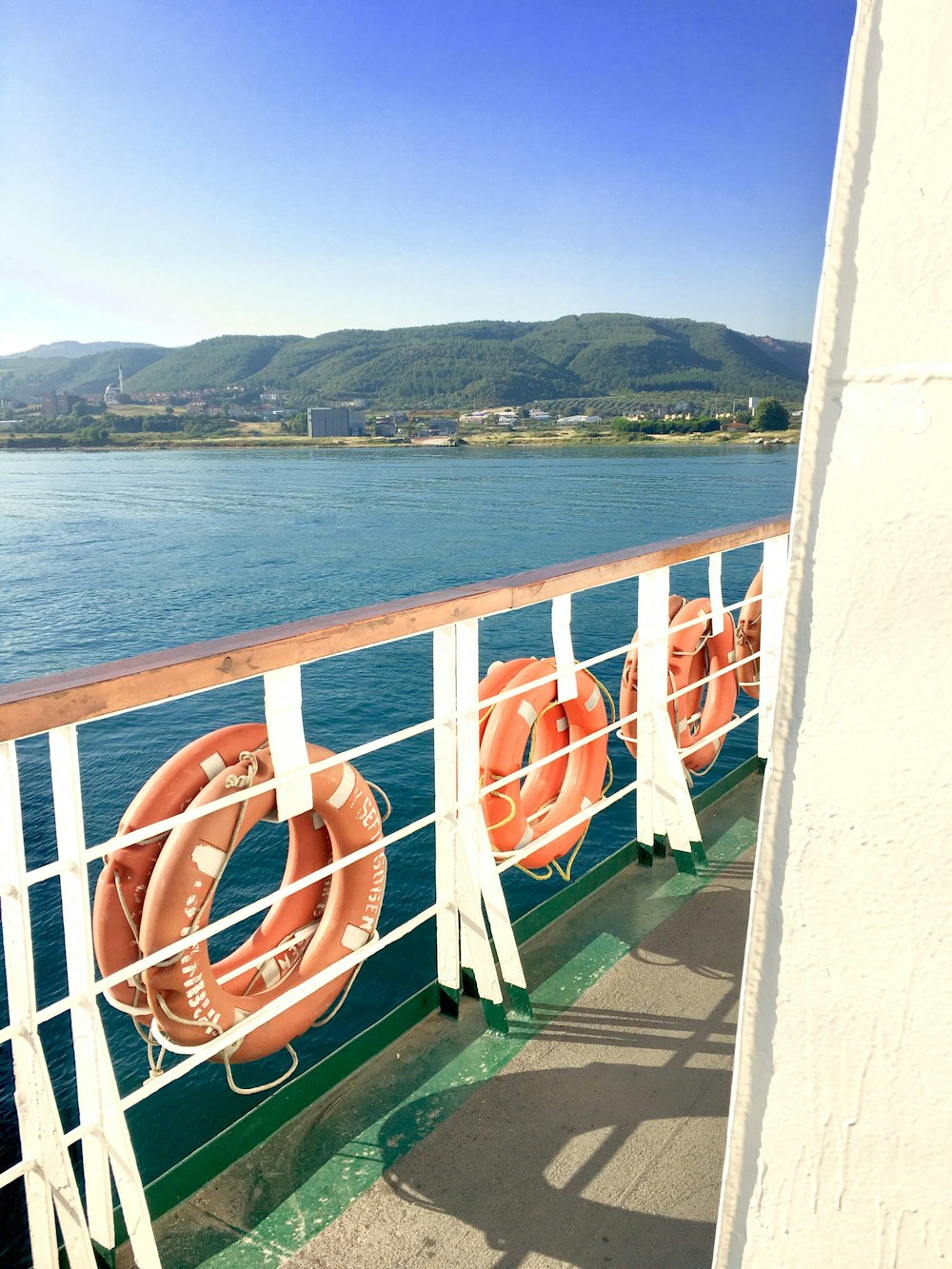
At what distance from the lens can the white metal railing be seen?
88cm

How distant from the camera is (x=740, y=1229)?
42cm

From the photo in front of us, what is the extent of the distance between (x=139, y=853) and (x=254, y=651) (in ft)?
1.10

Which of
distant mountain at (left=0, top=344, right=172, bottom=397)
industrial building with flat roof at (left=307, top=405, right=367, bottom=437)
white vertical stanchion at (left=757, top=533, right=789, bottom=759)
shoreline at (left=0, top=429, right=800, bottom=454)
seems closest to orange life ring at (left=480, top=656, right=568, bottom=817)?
white vertical stanchion at (left=757, top=533, right=789, bottom=759)

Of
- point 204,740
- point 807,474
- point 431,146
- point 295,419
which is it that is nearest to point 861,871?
point 807,474

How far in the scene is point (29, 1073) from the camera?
2.86 feet

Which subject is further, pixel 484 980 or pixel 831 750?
pixel 484 980

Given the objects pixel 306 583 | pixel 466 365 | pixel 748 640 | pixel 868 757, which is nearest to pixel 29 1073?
pixel 868 757

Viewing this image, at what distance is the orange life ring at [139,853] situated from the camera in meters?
1.08

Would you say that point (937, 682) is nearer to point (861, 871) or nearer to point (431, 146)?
point (861, 871)

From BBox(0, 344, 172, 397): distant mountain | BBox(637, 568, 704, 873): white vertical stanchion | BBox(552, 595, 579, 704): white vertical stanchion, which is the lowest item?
BBox(637, 568, 704, 873): white vertical stanchion

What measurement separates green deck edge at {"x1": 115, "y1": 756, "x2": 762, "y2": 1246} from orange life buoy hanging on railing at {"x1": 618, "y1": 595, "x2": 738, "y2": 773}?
0.48m

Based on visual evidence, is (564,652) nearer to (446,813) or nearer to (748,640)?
(446,813)

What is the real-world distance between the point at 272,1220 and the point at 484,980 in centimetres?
45

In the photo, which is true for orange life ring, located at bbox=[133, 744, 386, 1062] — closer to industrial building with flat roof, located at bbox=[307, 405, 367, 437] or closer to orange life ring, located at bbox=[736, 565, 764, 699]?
orange life ring, located at bbox=[736, 565, 764, 699]
